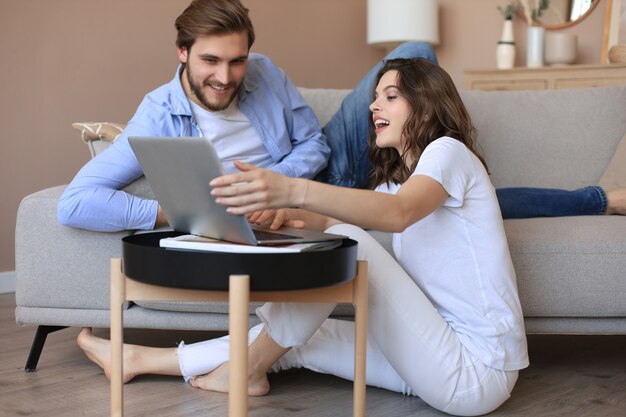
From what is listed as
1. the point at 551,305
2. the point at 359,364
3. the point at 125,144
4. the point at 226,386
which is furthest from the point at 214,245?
the point at 551,305

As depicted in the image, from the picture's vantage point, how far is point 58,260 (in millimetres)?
2236

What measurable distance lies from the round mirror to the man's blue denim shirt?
2.94 m

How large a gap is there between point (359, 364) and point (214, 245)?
38 cm

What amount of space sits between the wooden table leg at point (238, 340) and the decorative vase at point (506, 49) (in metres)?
3.82

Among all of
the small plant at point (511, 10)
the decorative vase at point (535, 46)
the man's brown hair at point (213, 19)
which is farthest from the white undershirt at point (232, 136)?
the small plant at point (511, 10)

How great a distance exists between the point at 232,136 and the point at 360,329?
3.34 feet

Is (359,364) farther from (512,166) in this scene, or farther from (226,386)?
(512,166)

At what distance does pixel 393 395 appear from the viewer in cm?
205

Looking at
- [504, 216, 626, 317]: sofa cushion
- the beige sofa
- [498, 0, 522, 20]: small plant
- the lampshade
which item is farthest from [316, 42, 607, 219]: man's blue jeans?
[498, 0, 522, 20]: small plant

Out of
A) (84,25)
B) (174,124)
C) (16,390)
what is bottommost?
(16,390)

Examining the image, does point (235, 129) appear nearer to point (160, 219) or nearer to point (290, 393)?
point (160, 219)

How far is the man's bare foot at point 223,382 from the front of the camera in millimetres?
2008

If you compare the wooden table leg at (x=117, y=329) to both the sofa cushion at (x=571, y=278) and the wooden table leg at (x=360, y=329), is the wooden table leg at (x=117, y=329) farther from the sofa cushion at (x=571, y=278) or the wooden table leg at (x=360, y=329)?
the sofa cushion at (x=571, y=278)

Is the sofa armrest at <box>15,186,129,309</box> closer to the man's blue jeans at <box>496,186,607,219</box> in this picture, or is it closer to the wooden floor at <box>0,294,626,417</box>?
the wooden floor at <box>0,294,626,417</box>
